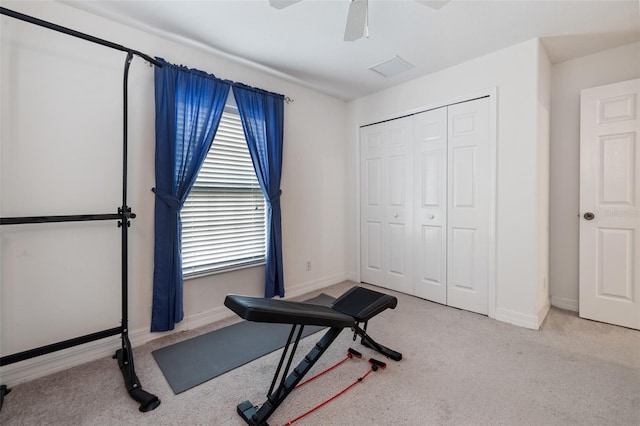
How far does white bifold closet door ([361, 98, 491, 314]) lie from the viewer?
9.29ft

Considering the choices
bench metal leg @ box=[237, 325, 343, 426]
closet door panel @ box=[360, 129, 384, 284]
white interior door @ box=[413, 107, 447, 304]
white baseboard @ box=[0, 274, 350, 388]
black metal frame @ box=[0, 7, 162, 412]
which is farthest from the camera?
closet door panel @ box=[360, 129, 384, 284]

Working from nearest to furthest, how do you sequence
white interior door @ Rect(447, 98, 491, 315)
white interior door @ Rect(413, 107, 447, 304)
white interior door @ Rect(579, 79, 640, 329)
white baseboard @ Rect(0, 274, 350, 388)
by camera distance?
white baseboard @ Rect(0, 274, 350, 388), white interior door @ Rect(579, 79, 640, 329), white interior door @ Rect(447, 98, 491, 315), white interior door @ Rect(413, 107, 447, 304)

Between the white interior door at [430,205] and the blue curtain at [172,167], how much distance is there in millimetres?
2349

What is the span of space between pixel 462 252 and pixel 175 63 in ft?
10.8

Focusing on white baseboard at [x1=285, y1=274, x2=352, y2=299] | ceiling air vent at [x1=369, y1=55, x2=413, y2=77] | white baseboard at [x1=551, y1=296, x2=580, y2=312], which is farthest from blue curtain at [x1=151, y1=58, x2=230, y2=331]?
white baseboard at [x1=551, y1=296, x2=580, y2=312]

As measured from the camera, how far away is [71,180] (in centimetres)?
200

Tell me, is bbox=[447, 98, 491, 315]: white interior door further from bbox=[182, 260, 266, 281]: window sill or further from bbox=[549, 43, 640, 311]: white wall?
bbox=[182, 260, 266, 281]: window sill

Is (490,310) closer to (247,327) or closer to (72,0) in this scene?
(247,327)

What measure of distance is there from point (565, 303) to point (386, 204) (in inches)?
83.1

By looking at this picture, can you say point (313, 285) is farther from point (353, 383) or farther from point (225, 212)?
point (353, 383)

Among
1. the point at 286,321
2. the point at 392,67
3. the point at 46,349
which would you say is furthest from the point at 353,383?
the point at 392,67

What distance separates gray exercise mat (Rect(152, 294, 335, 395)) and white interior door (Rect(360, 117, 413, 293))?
1451mm

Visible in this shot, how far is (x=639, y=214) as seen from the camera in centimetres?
243

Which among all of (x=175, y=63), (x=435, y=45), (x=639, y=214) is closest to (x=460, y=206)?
(x=639, y=214)
